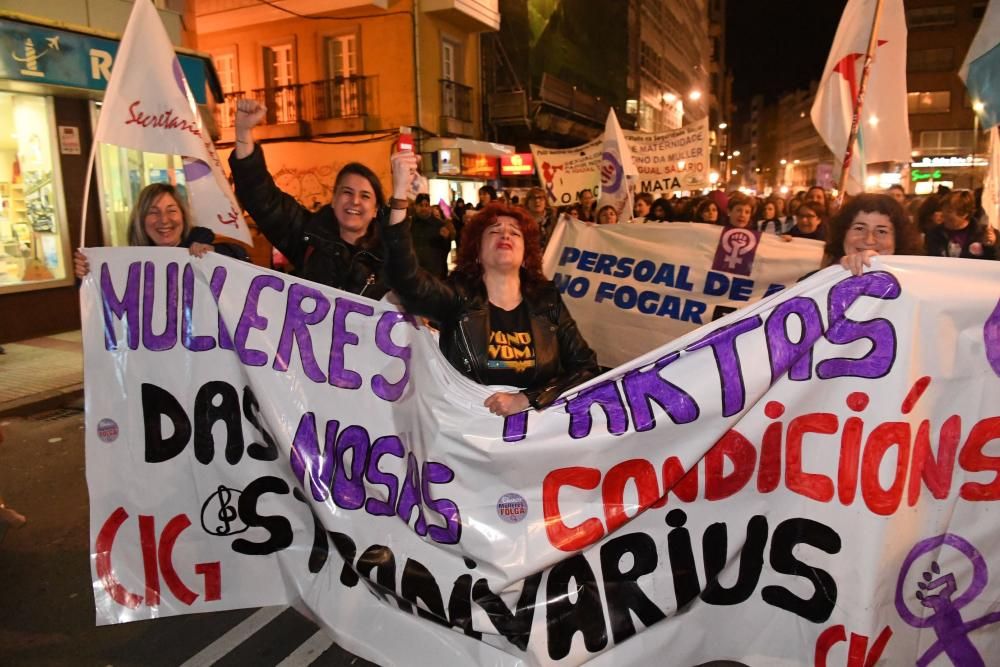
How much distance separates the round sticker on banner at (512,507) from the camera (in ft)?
8.64

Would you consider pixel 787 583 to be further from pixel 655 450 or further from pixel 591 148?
pixel 591 148

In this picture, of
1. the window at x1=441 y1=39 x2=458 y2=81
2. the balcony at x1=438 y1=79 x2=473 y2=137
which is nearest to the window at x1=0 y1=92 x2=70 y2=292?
the balcony at x1=438 y1=79 x2=473 y2=137

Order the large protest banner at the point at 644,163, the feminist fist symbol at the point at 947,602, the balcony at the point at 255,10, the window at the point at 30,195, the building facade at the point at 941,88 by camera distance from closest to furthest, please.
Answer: the feminist fist symbol at the point at 947,602 < the window at the point at 30,195 < the large protest banner at the point at 644,163 < the balcony at the point at 255,10 < the building facade at the point at 941,88

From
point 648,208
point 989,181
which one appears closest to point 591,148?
point 648,208

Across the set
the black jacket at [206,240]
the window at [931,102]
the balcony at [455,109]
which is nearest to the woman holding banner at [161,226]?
the black jacket at [206,240]

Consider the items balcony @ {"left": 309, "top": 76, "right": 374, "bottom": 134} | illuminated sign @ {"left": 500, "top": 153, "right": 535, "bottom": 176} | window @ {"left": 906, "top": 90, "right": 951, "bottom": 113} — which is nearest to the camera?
balcony @ {"left": 309, "top": 76, "right": 374, "bottom": 134}

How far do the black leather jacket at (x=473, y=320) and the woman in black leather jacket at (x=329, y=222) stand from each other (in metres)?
0.61

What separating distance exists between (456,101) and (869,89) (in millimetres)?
17456

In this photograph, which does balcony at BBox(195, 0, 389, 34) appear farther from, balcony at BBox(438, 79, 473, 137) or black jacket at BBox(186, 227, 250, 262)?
black jacket at BBox(186, 227, 250, 262)

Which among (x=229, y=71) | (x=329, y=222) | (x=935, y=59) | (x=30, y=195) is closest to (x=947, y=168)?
(x=935, y=59)

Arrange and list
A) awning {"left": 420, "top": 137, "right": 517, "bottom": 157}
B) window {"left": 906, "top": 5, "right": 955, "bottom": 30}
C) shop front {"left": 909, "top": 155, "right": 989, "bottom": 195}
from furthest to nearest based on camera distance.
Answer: window {"left": 906, "top": 5, "right": 955, "bottom": 30}, shop front {"left": 909, "top": 155, "right": 989, "bottom": 195}, awning {"left": 420, "top": 137, "right": 517, "bottom": 157}

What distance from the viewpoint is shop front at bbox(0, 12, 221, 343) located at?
9.16 m

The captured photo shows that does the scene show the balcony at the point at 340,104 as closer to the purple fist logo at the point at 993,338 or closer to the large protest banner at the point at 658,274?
the large protest banner at the point at 658,274

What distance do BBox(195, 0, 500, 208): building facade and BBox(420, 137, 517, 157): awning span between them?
1.1 inches
